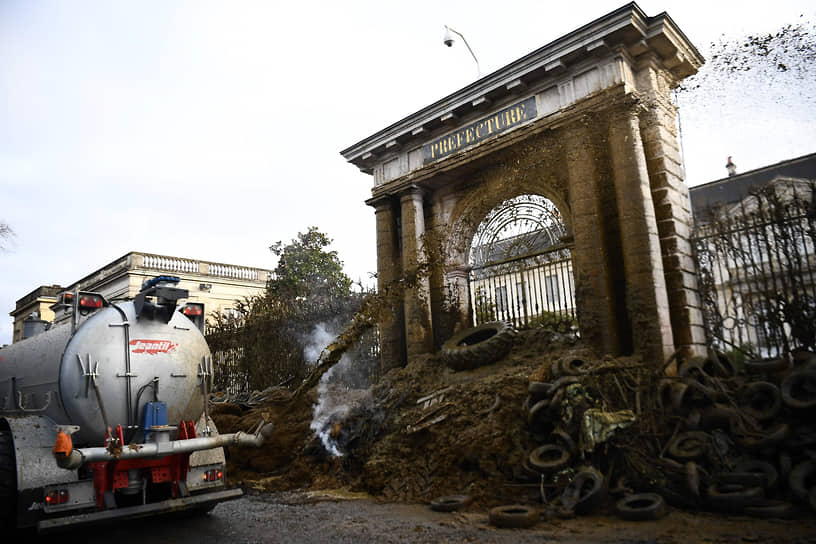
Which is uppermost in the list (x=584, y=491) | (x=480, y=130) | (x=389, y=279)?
(x=480, y=130)

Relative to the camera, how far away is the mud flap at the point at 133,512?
4957 mm

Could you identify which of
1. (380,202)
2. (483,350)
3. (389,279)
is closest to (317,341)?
(389,279)

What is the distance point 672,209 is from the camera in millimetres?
9617

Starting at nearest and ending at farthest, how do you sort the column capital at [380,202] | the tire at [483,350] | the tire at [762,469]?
the tire at [762,469] < the tire at [483,350] < the column capital at [380,202]

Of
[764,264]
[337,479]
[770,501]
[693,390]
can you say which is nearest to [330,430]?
[337,479]

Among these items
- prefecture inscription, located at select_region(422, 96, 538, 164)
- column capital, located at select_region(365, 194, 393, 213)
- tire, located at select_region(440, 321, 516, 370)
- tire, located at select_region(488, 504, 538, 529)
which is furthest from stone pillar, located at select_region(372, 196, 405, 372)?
tire, located at select_region(488, 504, 538, 529)

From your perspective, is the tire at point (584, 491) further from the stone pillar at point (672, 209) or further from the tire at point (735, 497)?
the stone pillar at point (672, 209)

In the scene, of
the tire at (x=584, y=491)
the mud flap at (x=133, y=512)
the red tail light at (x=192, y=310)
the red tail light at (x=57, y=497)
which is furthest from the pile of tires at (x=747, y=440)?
the red tail light at (x=57, y=497)

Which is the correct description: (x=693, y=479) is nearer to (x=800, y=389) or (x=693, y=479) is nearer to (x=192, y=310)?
(x=800, y=389)

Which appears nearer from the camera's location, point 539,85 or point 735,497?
point 735,497

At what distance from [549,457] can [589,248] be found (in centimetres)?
441

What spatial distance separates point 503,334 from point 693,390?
384 cm

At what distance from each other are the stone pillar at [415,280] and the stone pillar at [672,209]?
5.39 m

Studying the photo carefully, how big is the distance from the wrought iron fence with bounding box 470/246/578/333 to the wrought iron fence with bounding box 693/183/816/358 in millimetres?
2707
